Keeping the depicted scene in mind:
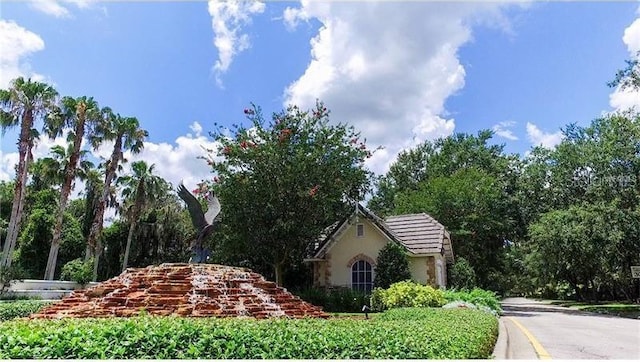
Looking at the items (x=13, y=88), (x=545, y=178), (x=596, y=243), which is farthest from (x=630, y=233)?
(x=13, y=88)

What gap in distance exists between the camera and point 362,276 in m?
23.3

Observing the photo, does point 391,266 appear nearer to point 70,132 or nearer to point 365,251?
point 365,251

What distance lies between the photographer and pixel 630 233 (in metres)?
26.7

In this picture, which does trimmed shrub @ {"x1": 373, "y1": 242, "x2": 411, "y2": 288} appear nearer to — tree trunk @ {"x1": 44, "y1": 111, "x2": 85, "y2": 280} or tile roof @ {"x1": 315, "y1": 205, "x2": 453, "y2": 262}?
tile roof @ {"x1": 315, "y1": 205, "x2": 453, "y2": 262}

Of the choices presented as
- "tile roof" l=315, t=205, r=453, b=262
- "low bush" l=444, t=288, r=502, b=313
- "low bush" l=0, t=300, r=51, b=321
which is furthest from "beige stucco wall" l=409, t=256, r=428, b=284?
"low bush" l=0, t=300, r=51, b=321

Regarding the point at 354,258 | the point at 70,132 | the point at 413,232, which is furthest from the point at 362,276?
the point at 70,132

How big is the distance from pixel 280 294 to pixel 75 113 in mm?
23295

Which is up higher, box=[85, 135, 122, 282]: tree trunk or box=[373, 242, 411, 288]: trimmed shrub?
box=[85, 135, 122, 282]: tree trunk

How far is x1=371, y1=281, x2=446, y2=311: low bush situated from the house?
405cm

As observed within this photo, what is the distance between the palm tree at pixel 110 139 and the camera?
103ft

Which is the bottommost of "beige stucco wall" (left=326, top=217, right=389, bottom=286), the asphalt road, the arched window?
the asphalt road

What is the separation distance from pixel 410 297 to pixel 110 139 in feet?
77.8

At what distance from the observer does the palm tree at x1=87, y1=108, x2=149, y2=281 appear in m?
31.3

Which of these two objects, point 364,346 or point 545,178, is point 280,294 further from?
point 545,178
